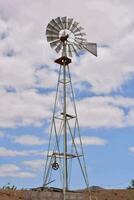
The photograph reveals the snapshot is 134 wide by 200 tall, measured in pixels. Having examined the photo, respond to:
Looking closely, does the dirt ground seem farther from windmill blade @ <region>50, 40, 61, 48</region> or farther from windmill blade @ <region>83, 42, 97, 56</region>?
windmill blade @ <region>50, 40, 61, 48</region>

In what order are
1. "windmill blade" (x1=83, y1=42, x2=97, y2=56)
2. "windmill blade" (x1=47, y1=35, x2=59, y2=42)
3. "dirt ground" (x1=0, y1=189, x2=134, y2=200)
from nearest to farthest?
1. "windmill blade" (x1=47, y1=35, x2=59, y2=42)
2. "windmill blade" (x1=83, y1=42, x2=97, y2=56)
3. "dirt ground" (x1=0, y1=189, x2=134, y2=200)

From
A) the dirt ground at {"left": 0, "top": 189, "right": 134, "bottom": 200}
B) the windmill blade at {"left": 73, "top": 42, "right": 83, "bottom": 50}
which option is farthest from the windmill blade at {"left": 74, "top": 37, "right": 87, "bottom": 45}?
the dirt ground at {"left": 0, "top": 189, "right": 134, "bottom": 200}

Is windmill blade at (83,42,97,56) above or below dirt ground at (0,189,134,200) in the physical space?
above

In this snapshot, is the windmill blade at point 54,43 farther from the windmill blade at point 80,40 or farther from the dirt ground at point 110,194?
the dirt ground at point 110,194

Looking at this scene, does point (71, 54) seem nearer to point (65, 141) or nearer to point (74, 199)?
point (65, 141)

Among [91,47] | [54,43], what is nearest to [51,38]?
[54,43]

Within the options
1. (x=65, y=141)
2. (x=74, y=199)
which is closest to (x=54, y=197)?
(x=74, y=199)

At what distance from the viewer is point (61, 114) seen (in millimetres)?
36656

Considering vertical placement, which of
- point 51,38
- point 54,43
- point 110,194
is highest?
point 51,38

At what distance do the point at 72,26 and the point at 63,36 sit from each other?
3.74 feet

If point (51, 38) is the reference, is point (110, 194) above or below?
below

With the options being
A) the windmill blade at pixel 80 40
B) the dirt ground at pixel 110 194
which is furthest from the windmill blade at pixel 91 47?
the dirt ground at pixel 110 194

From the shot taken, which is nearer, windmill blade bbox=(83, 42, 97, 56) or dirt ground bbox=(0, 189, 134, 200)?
windmill blade bbox=(83, 42, 97, 56)

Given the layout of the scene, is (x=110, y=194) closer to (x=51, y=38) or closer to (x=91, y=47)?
(x=91, y=47)
